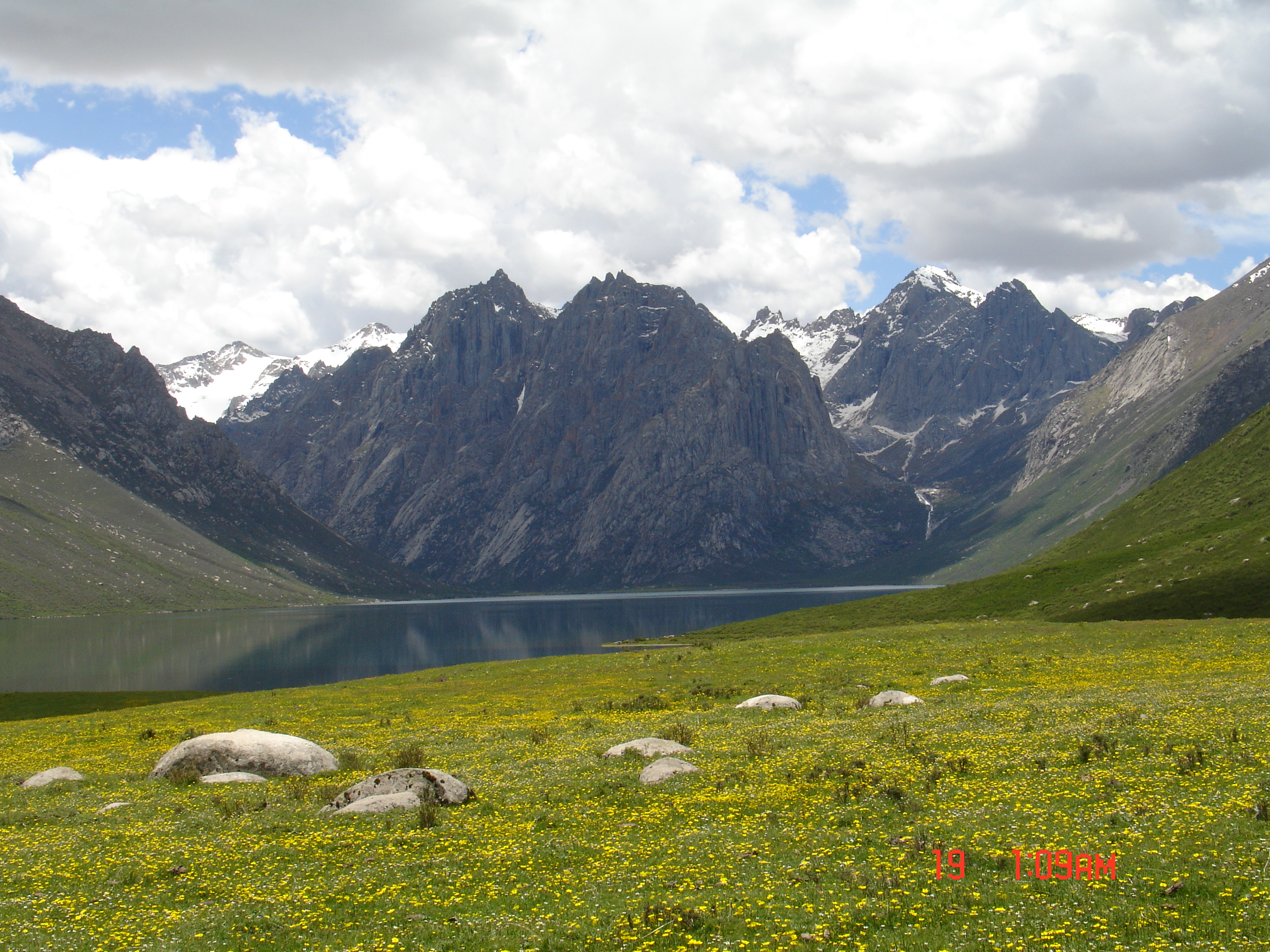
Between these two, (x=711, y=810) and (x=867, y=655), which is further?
(x=867, y=655)

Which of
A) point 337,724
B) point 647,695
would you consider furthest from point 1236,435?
point 337,724

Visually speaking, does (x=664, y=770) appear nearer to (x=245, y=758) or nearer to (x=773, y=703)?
(x=245, y=758)

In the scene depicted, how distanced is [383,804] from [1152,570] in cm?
9987

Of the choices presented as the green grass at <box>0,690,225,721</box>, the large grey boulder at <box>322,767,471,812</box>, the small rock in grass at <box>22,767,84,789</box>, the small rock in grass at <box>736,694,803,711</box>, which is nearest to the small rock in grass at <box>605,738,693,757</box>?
the large grey boulder at <box>322,767,471,812</box>

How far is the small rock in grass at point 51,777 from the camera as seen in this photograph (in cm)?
3332

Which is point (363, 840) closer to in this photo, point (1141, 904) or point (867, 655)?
point (1141, 904)

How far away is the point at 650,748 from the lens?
31859 millimetres

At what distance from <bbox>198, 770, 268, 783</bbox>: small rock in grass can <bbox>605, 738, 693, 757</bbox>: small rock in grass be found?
12.3m

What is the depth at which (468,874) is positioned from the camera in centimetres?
1934

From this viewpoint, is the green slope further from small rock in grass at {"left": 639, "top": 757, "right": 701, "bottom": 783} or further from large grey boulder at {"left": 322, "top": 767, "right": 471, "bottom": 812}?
large grey boulder at {"left": 322, "top": 767, "right": 471, "bottom": 812}

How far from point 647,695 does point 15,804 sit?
33.5 m
